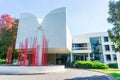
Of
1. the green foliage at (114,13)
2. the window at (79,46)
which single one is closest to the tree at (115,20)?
the green foliage at (114,13)

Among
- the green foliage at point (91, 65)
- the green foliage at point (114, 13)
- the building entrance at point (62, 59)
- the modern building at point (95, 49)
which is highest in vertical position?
the green foliage at point (114, 13)

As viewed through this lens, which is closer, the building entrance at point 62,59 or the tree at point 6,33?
the tree at point 6,33

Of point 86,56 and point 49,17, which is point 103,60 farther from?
point 49,17

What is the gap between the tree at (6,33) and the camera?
2895 centimetres

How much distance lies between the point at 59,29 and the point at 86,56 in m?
12.9

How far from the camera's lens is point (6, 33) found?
2941 cm

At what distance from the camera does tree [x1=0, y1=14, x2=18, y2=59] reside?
95.0ft

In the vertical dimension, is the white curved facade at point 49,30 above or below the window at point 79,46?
above

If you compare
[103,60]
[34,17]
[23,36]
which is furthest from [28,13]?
[103,60]

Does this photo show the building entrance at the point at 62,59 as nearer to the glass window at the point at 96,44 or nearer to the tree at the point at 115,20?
the glass window at the point at 96,44

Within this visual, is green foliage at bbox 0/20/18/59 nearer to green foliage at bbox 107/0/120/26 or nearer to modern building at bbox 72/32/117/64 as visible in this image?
modern building at bbox 72/32/117/64

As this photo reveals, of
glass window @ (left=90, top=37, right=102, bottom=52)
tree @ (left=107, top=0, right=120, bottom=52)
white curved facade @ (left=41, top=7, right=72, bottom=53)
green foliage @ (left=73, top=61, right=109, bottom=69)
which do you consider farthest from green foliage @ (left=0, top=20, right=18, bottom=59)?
tree @ (left=107, top=0, right=120, bottom=52)

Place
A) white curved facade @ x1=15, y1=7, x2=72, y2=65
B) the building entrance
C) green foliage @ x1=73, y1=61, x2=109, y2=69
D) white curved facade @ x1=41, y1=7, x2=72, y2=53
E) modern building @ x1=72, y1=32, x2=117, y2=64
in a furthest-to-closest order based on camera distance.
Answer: the building entrance, modern building @ x1=72, y1=32, x2=117, y2=64, green foliage @ x1=73, y1=61, x2=109, y2=69, white curved facade @ x1=15, y1=7, x2=72, y2=65, white curved facade @ x1=41, y1=7, x2=72, y2=53

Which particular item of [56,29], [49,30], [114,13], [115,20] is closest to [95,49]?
[56,29]
